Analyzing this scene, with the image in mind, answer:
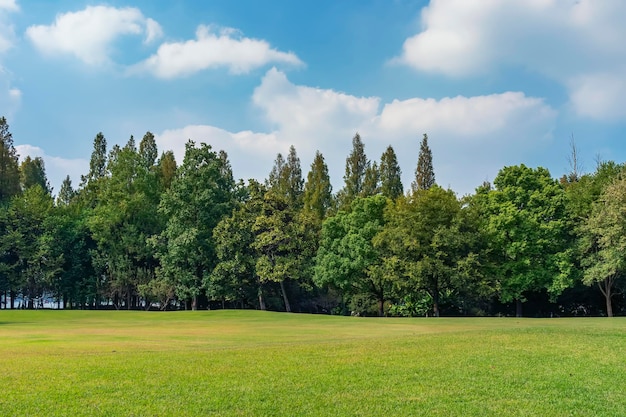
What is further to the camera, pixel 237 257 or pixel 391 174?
pixel 391 174

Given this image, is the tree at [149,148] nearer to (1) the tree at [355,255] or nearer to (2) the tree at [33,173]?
(2) the tree at [33,173]

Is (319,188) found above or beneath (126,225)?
above

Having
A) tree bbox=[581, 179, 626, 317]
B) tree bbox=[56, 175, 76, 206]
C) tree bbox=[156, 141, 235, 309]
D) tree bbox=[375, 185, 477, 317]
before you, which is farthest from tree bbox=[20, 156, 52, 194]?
tree bbox=[581, 179, 626, 317]

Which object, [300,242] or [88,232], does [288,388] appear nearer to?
[300,242]

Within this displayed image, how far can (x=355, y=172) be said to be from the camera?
7750 cm

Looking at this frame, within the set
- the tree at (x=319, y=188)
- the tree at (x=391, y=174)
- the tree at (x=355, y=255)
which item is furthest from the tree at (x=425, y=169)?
the tree at (x=355, y=255)

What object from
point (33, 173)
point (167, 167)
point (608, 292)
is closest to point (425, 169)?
point (608, 292)

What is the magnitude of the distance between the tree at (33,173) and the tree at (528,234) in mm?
67409

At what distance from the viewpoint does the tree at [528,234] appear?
161 ft

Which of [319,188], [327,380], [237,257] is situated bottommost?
[327,380]

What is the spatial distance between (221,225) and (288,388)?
48015mm

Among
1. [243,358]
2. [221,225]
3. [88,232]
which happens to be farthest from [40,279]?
[243,358]

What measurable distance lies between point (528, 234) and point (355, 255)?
17218 mm

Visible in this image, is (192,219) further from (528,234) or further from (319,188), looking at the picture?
(528,234)
